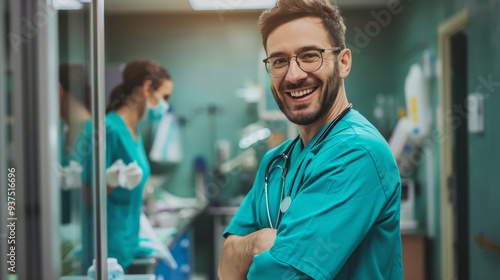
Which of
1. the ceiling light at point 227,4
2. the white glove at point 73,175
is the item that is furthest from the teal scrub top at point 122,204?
the ceiling light at point 227,4

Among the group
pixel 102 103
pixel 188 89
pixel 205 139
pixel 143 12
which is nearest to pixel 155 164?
pixel 205 139

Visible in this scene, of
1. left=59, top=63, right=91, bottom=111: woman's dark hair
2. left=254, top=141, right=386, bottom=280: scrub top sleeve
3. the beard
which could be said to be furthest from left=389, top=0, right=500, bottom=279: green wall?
left=59, top=63, right=91, bottom=111: woman's dark hair

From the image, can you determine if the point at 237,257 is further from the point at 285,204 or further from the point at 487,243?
the point at 487,243

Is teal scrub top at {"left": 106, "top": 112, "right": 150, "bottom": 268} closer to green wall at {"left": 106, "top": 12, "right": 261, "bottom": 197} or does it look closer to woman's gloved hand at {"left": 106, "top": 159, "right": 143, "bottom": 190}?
woman's gloved hand at {"left": 106, "top": 159, "right": 143, "bottom": 190}

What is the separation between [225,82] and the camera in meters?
3.45

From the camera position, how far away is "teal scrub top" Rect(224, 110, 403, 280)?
799mm

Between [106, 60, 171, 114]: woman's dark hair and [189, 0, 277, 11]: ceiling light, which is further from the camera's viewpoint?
[189, 0, 277, 11]: ceiling light

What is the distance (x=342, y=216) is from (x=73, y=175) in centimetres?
52

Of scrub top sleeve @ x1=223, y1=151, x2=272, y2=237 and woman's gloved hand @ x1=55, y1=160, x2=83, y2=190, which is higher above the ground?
woman's gloved hand @ x1=55, y1=160, x2=83, y2=190

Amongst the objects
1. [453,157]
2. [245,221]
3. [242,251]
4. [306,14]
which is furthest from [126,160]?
[453,157]

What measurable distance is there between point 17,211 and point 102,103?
0.25 meters

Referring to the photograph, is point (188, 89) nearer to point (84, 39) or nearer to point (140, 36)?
point (140, 36)

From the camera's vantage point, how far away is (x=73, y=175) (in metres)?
0.78

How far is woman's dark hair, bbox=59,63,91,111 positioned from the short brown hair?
1.50ft
